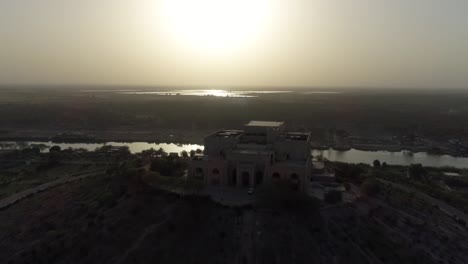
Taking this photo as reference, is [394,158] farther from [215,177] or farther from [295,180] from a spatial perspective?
[215,177]

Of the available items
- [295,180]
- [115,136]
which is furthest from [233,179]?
[115,136]

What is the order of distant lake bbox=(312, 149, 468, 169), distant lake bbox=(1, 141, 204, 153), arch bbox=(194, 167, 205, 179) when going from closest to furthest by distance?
arch bbox=(194, 167, 205, 179)
distant lake bbox=(312, 149, 468, 169)
distant lake bbox=(1, 141, 204, 153)

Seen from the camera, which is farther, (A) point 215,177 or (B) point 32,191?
(B) point 32,191

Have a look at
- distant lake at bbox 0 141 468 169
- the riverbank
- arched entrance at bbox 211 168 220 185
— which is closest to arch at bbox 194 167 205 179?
arched entrance at bbox 211 168 220 185

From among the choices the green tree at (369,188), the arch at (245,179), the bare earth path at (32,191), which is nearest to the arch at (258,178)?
the arch at (245,179)

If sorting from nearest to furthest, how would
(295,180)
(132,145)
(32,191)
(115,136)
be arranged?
(295,180), (32,191), (132,145), (115,136)

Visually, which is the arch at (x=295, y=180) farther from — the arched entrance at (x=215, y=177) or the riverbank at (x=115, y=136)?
the riverbank at (x=115, y=136)

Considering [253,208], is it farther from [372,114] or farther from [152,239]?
[372,114]

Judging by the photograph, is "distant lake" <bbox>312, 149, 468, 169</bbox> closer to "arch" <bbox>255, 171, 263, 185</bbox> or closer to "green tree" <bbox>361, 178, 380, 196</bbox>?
"green tree" <bbox>361, 178, 380, 196</bbox>
